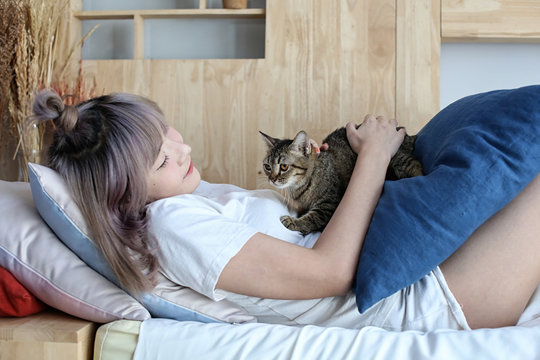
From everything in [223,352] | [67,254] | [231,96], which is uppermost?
[231,96]

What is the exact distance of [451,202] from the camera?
3.62 feet

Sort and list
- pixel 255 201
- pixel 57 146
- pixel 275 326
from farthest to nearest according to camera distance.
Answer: pixel 255 201, pixel 57 146, pixel 275 326

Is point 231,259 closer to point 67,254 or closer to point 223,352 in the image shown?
point 223,352

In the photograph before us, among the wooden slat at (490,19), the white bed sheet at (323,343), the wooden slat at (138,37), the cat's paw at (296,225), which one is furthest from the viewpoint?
the wooden slat at (138,37)

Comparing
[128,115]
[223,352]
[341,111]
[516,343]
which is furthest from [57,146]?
[341,111]

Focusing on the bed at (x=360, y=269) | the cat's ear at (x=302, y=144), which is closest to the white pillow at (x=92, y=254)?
the bed at (x=360, y=269)

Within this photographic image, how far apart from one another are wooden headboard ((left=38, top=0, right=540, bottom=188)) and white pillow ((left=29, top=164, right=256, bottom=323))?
3.65ft

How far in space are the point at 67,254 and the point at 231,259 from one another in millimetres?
411

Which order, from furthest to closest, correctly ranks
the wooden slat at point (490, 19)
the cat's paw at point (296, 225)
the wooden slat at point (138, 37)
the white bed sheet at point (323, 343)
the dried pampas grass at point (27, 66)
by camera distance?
the wooden slat at point (138, 37) < the wooden slat at point (490, 19) < the dried pampas grass at point (27, 66) < the cat's paw at point (296, 225) < the white bed sheet at point (323, 343)

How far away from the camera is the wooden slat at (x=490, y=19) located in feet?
7.17

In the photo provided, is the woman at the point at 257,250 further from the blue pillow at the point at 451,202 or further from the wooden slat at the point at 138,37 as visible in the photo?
the wooden slat at the point at 138,37

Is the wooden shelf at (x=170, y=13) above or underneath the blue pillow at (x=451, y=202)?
above

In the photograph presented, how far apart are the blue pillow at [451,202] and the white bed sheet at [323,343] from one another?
0.10 metres

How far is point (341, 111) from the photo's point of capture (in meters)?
2.23
